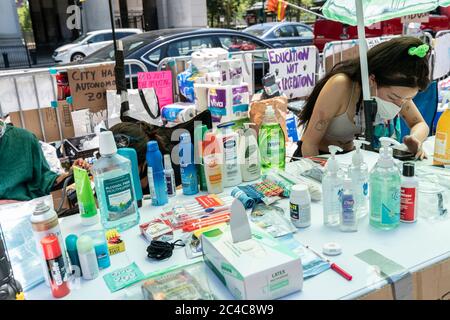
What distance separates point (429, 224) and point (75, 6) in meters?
2.54

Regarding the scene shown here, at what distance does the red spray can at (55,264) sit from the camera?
42.5 inches

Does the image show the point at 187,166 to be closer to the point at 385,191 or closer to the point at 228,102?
the point at 385,191

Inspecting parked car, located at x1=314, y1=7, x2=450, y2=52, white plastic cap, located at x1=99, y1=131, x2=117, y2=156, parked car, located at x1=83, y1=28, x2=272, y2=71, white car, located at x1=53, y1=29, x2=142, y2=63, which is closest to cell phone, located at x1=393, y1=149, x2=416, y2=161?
white plastic cap, located at x1=99, y1=131, x2=117, y2=156

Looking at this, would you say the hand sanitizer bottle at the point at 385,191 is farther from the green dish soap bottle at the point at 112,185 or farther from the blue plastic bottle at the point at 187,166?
the green dish soap bottle at the point at 112,185

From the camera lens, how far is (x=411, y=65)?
2184mm

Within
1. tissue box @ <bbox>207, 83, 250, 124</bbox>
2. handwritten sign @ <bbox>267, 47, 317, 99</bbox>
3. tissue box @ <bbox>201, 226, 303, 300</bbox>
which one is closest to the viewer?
tissue box @ <bbox>201, 226, 303, 300</bbox>

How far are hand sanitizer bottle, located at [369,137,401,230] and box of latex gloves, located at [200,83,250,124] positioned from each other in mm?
2144

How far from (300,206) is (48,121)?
304cm

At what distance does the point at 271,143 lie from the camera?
195 cm

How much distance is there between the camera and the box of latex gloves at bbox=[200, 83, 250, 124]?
134 inches

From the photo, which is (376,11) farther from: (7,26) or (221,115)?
(7,26)

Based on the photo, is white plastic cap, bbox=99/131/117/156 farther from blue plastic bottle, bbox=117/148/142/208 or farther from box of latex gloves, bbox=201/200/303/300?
box of latex gloves, bbox=201/200/303/300

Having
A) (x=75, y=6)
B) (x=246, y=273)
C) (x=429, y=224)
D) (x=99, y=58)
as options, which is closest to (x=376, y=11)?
(x=429, y=224)

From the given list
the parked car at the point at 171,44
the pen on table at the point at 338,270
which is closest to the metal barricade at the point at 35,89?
the parked car at the point at 171,44
